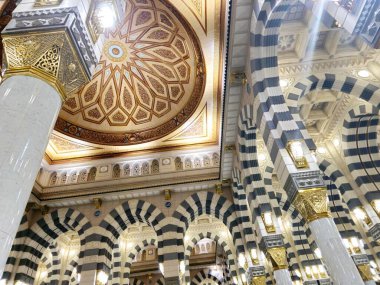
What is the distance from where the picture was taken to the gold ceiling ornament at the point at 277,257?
6.68 metres

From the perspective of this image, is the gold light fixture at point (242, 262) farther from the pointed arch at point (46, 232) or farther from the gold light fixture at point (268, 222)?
the pointed arch at point (46, 232)

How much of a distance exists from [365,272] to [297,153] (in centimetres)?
548

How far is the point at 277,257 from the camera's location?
265 inches

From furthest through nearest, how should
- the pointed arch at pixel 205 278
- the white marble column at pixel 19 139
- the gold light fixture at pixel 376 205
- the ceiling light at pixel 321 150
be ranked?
the pointed arch at pixel 205 278
the ceiling light at pixel 321 150
the gold light fixture at pixel 376 205
the white marble column at pixel 19 139

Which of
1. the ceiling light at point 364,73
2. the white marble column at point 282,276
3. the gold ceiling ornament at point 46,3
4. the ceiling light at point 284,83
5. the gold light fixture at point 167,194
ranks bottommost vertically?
the white marble column at point 282,276

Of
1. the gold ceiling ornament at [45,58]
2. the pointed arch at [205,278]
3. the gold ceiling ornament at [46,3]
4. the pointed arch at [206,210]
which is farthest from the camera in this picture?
the pointed arch at [205,278]

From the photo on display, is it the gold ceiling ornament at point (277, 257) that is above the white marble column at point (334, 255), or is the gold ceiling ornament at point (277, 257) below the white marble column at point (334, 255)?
above

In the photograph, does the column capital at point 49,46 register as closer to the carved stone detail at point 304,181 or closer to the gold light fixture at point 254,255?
the carved stone detail at point 304,181

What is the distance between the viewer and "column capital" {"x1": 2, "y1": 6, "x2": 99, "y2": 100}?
2.72m

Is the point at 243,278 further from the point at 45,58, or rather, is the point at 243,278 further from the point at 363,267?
the point at 45,58

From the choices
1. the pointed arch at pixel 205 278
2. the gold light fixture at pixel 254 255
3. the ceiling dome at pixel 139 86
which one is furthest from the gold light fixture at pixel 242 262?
the pointed arch at pixel 205 278

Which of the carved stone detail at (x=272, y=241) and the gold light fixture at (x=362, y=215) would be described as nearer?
the carved stone detail at (x=272, y=241)

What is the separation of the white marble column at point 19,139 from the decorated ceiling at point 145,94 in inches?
226

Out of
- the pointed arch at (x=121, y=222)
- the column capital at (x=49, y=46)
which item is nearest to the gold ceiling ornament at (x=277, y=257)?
the pointed arch at (x=121, y=222)
